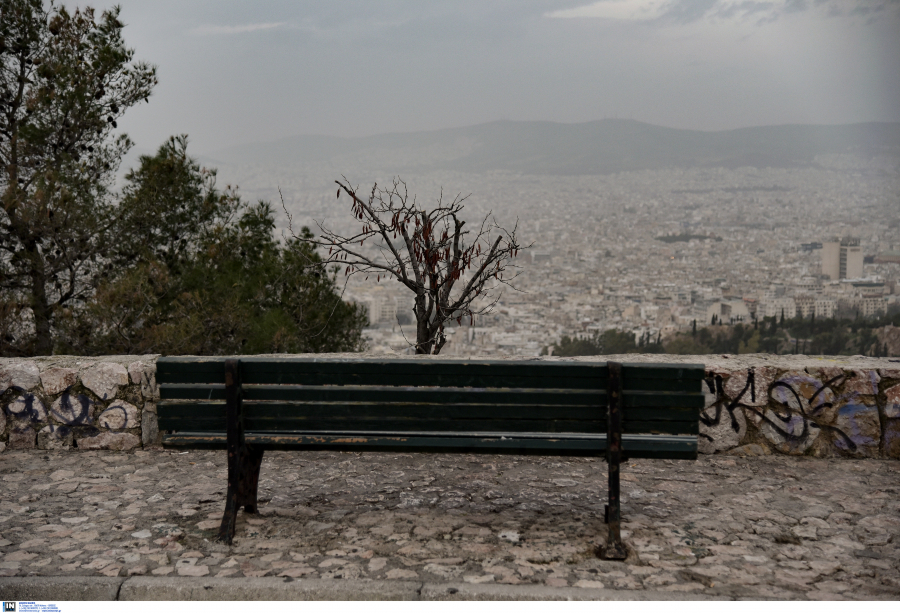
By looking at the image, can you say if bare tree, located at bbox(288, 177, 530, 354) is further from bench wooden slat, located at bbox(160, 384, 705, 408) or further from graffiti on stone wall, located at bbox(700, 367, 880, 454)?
bench wooden slat, located at bbox(160, 384, 705, 408)

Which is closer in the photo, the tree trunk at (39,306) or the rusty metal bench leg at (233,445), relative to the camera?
the rusty metal bench leg at (233,445)

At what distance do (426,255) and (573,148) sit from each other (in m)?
57.5

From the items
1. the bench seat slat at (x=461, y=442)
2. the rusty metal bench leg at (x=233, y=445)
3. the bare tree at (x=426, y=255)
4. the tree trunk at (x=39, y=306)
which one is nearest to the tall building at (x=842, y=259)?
the bare tree at (x=426, y=255)

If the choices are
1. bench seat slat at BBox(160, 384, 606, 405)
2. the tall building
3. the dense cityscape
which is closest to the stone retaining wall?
bench seat slat at BBox(160, 384, 606, 405)

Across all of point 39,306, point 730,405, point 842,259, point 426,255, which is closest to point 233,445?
point 730,405

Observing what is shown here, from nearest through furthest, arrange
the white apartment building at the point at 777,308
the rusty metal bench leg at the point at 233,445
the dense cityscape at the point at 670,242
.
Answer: the rusty metal bench leg at the point at 233,445 → the dense cityscape at the point at 670,242 → the white apartment building at the point at 777,308

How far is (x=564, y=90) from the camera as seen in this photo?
300ft

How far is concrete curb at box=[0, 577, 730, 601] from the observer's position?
231cm

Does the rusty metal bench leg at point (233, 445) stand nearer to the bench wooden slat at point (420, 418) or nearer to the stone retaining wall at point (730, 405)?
the bench wooden slat at point (420, 418)

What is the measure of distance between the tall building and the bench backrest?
1522 inches

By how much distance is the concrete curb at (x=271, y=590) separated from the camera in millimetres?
2307

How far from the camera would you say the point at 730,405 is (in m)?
3.90

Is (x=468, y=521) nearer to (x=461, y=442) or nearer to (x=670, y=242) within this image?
(x=461, y=442)

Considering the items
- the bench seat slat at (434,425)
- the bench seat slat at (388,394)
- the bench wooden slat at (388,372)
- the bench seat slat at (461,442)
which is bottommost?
the bench seat slat at (461,442)
